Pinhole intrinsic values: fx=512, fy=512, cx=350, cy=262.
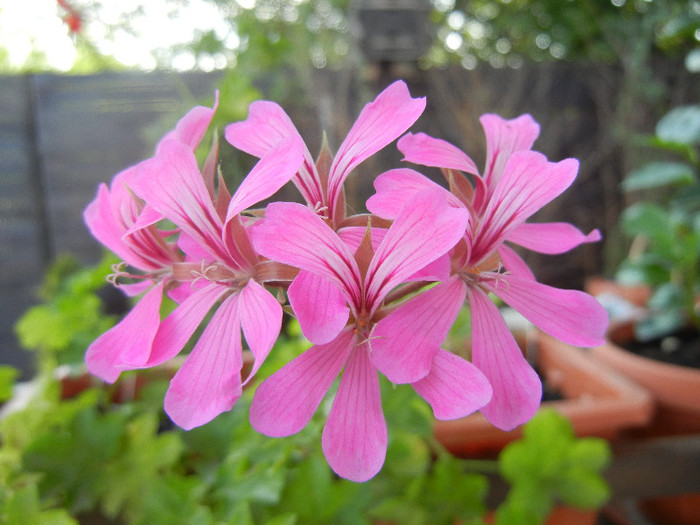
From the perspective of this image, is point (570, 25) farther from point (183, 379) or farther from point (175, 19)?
point (183, 379)

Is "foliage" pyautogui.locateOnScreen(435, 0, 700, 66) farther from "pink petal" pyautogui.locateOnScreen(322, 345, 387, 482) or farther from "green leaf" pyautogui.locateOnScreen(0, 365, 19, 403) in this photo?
"pink petal" pyautogui.locateOnScreen(322, 345, 387, 482)

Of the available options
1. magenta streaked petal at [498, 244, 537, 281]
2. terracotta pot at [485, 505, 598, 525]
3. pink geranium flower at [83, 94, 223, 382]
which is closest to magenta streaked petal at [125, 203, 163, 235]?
pink geranium flower at [83, 94, 223, 382]

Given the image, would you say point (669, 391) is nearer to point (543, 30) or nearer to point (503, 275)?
point (503, 275)

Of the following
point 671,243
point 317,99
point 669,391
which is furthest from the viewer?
point 317,99

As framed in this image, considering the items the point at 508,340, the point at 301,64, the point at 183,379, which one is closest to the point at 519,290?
the point at 508,340

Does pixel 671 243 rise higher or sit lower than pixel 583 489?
higher

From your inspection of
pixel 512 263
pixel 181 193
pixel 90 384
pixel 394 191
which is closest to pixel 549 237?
pixel 512 263

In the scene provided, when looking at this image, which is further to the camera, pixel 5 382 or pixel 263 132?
pixel 5 382
